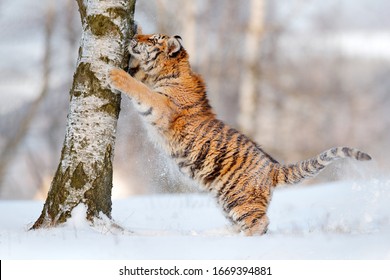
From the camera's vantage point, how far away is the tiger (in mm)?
6914

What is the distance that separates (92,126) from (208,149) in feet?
3.87

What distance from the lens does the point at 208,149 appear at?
7.18m

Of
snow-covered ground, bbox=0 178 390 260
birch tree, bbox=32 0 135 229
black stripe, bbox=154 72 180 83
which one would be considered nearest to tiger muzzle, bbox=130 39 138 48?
birch tree, bbox=32 0 135 229

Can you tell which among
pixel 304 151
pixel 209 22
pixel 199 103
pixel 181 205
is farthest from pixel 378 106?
pixel 199 103

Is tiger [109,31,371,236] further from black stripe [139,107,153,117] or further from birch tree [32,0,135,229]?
birch tree [32,0,135,229]

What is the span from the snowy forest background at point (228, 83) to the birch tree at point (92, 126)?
7667mm

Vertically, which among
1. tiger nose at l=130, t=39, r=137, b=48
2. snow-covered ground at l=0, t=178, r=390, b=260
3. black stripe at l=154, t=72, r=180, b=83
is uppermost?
tiger nose at l=130, t=39, r=137, b=48

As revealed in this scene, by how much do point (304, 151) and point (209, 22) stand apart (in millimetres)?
4450

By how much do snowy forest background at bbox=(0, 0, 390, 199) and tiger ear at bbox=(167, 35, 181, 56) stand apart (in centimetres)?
693

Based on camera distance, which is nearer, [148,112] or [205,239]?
[205,239]

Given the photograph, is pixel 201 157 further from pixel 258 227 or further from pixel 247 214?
pixel 258 227

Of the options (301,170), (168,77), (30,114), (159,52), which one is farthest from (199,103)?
(30,114)

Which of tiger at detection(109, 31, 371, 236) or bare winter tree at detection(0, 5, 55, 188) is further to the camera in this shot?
bare winter tree at detection(0, 5, 55, 188)

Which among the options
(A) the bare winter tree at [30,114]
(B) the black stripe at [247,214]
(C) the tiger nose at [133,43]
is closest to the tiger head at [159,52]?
(C) the tiger nose at [133,43]
